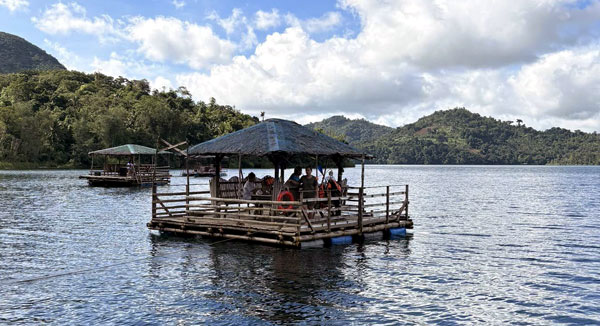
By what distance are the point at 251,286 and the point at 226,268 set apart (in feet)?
7.25

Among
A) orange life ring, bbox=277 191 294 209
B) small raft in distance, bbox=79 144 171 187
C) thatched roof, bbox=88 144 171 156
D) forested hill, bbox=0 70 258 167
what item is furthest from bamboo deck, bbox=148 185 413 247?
forested hill, bbox=0 70 258 167

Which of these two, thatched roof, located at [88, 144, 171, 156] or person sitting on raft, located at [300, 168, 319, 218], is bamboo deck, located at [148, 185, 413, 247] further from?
thatched roof, located at [88, 144, 171, 156]

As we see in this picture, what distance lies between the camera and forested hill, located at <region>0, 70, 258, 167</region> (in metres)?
93.2

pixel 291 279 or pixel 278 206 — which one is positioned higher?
pixel 278 206

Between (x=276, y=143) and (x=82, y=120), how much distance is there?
9354 centimetres

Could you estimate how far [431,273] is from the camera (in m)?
15.6

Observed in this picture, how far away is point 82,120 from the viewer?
332 feet

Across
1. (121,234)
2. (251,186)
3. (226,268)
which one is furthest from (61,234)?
(226,268)

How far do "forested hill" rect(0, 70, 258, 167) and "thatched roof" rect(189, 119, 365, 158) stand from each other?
8568cm

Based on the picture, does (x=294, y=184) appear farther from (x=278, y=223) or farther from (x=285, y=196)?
(x=278, y=223)

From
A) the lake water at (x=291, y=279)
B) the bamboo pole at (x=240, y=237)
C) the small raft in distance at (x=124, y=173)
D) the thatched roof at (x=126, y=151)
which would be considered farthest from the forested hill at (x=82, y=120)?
the bamboo pole at (x=240, y=237)

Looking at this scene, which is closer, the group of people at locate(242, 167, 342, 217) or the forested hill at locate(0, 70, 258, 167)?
the group of people at locate(242, 167, 342, 217)

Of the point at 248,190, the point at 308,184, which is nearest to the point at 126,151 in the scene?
the point at 248,190

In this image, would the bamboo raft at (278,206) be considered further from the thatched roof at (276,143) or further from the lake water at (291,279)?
the lake water at (291,279)
